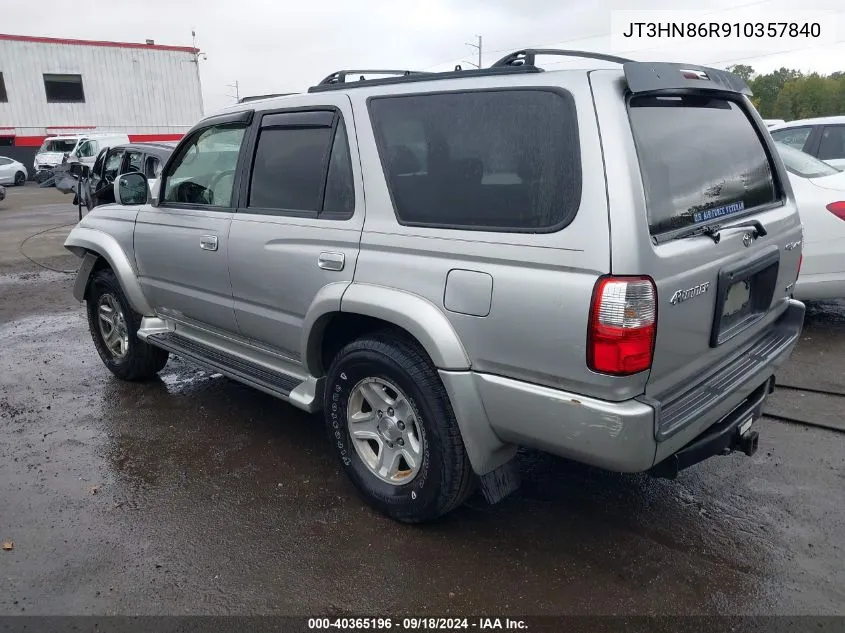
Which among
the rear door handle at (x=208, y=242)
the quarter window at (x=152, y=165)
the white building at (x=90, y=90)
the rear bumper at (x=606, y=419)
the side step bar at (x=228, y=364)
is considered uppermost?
the white building at (x=90, y=90)

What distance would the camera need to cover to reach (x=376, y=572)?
2838 millimetres

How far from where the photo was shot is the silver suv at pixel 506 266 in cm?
235

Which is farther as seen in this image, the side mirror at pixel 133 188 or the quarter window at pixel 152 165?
the quarter window at pixel 152 165

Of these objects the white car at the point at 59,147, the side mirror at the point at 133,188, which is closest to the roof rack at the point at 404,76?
the side mirror at the point at 133,188

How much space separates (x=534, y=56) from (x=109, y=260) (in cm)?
338

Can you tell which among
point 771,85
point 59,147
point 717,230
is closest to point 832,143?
point 717,230

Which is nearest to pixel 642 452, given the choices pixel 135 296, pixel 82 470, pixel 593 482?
pixel 593 482

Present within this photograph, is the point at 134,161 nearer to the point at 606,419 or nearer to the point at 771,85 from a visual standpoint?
the point at 606,419

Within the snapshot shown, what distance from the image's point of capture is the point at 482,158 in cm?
269

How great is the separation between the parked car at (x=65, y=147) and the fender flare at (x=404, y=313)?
2590 cm

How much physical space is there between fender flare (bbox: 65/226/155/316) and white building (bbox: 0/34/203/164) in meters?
30.2

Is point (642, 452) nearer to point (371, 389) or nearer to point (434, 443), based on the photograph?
point (434, 443)

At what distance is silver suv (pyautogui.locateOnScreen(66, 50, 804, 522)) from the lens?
7.72ft

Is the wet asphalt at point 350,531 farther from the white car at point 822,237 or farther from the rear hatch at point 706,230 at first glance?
the white car at point 822,237
